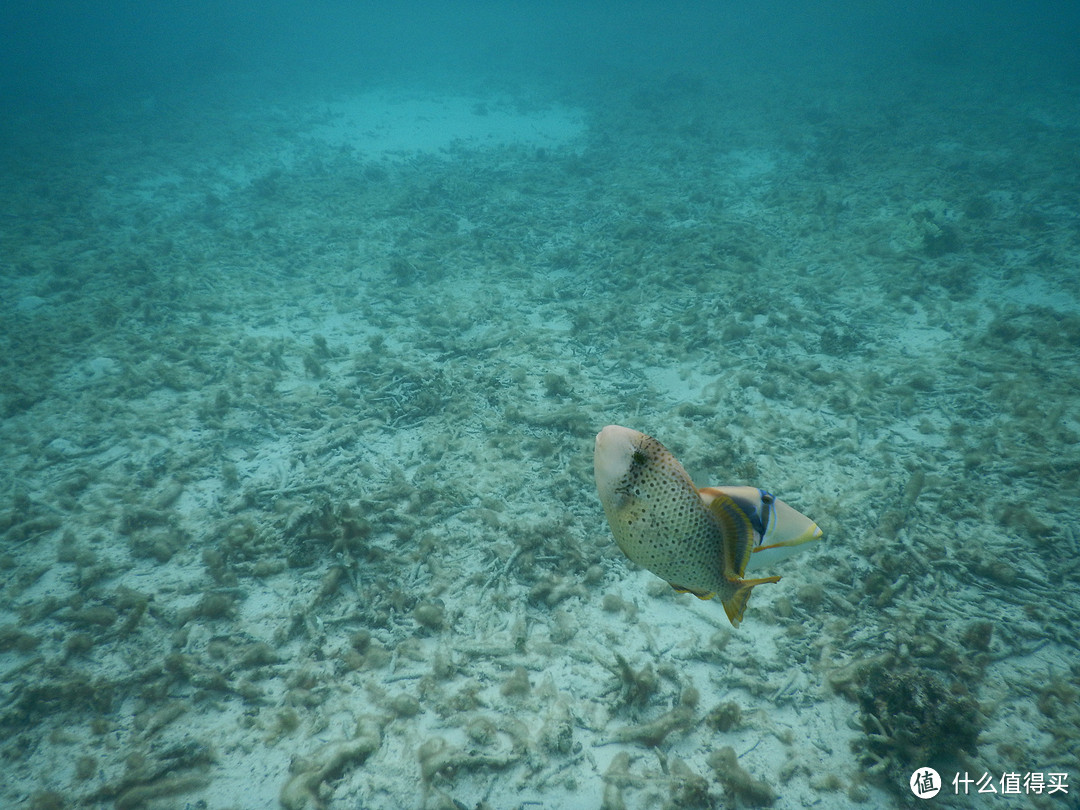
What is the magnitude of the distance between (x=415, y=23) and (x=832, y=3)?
48.7 meters

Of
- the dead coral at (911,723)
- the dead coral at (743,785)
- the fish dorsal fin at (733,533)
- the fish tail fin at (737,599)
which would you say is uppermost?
the fish dorsal fin at (733,533)

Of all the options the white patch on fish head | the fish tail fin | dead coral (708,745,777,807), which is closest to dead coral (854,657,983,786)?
dead coral (708,745,777,807)

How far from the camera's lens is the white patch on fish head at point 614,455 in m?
1.28

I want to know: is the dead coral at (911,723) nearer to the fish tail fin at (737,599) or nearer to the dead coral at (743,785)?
the dead coral at (743,785)

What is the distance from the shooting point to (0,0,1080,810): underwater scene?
2.76 meters

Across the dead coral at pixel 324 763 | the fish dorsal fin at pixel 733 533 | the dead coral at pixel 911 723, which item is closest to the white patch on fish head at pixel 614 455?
the fish dorsal fin at pixel 733 533

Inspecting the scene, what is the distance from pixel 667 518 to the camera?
49.5 inches

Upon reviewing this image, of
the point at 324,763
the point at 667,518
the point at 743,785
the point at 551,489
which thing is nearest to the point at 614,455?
the point at 667,518

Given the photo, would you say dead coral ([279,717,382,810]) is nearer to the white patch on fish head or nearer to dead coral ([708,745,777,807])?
dead coral ([708,745,777,807])

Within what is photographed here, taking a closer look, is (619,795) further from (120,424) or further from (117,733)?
(120,424)

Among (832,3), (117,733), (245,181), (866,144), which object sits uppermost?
(832,3)

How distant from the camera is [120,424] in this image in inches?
220

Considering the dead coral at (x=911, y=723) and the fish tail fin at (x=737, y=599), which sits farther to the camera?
the dead coral at (x=911, y=723)

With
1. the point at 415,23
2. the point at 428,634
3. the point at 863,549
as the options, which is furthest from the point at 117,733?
the point at 415,23
